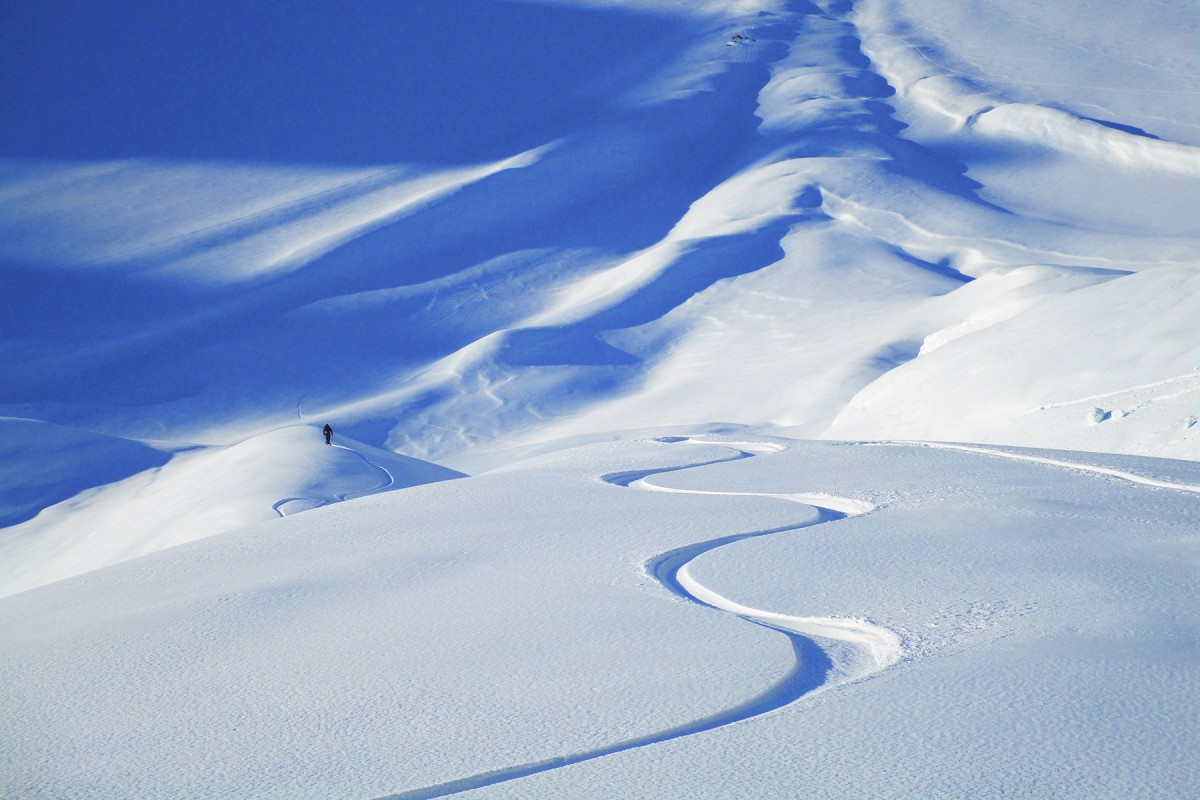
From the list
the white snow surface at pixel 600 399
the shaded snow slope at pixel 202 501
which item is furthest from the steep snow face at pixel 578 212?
Answer: the shaded snow slope at pixel 202 501

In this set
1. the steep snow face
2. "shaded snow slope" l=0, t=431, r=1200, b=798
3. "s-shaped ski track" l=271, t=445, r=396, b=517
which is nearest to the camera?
"shaded snow slope" l=0, t=431, r=1200, b=798

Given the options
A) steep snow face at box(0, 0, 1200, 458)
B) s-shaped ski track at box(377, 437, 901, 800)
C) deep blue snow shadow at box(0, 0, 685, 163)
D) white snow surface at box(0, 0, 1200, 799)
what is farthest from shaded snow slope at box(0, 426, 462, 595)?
deep blue snow shadow at box(0, 0, 685, 163)

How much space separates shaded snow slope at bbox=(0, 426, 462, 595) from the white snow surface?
0.37ft

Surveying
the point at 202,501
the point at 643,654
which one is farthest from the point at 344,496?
the point at 643,654

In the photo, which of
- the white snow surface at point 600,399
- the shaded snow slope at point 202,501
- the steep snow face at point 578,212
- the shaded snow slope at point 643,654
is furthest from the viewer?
the steep snow face at point 578,212

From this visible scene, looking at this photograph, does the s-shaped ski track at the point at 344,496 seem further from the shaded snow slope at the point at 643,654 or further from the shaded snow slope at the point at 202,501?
the shaded snow slope at the point at 643,654

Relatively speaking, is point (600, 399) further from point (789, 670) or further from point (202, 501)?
point (789, 670)

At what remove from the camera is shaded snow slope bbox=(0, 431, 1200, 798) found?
270cm

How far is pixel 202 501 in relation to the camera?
12594mm

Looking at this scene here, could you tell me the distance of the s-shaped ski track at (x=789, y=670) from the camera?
271 centimetres

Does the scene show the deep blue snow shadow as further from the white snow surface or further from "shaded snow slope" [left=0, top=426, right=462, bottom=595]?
"shaded snow slope" [left=0, top=426, right=462, bottom=595]

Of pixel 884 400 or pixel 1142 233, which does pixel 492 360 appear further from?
pixel 1142 233

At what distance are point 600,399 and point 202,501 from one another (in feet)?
34.1

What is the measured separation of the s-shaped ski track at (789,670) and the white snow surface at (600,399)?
0.07ft
